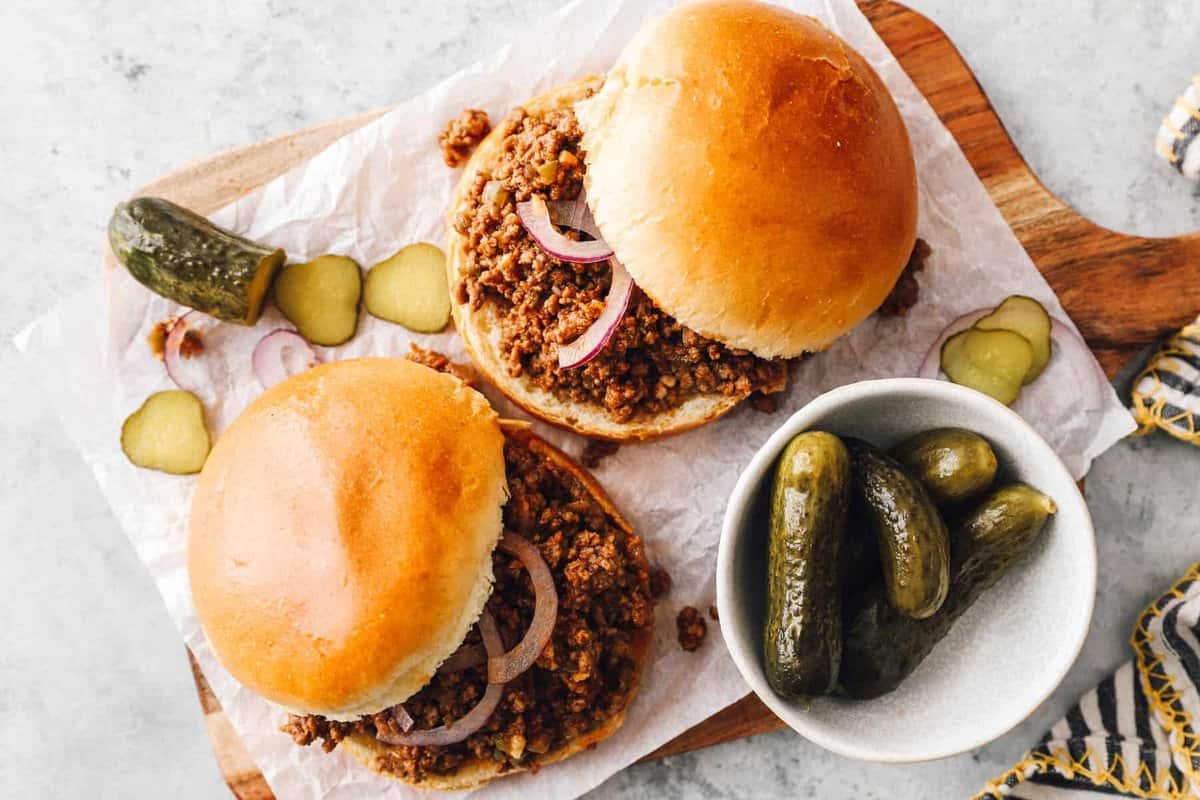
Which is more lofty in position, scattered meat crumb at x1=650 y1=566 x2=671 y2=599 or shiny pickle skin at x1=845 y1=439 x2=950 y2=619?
shiny pickle skin at x1=845 y1=439 x2=950 y2=619

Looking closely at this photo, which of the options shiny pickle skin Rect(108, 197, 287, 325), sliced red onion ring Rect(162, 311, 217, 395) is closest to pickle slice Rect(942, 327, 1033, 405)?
shiny pickle skin Rect(108, 197, 287, 325)

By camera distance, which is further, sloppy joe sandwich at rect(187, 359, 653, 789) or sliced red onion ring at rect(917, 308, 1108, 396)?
sliced red onion ring at rect(917, 308, 1108, 396)

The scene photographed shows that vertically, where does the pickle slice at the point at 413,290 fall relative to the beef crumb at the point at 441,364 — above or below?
above

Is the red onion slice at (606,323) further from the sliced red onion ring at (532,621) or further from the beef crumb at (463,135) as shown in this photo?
the beef crumb at (463,135)

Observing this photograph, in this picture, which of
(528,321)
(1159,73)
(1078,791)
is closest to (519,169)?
(528,321)

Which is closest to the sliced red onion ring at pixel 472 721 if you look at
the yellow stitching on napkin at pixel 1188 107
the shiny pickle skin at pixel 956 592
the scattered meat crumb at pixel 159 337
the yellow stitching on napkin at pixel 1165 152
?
the shiny pickle skin at pixel 956 592

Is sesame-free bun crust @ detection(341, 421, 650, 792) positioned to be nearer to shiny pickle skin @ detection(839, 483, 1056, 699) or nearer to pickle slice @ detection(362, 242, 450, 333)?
pickle slice @ detection(362, 242, 450, 333)
